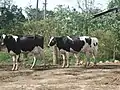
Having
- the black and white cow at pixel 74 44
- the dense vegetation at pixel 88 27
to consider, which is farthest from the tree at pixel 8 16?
the black and white cow at pixel 74 44

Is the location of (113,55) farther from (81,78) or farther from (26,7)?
(26,7)

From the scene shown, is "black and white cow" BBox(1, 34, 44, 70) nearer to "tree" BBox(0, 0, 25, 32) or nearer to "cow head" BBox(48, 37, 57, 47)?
"cow head" BBox(48, 37, 57, 47)

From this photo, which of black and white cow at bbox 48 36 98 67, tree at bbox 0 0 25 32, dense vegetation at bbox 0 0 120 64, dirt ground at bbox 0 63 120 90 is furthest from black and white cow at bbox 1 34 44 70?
tree at bbox 0 0 25 32

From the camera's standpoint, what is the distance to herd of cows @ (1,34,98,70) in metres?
17.5

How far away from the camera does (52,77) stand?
13.7 m


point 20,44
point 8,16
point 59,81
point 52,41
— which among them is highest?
point 8,16

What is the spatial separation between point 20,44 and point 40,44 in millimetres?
1124

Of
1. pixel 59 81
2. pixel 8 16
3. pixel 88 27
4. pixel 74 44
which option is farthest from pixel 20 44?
pixel 8 16

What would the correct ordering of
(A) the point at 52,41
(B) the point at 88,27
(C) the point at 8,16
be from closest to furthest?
(A) the point at 52,41, (B) the point at 88,27, (C) the point at 8,16

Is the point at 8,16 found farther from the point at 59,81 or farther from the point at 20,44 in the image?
the point at 59,81

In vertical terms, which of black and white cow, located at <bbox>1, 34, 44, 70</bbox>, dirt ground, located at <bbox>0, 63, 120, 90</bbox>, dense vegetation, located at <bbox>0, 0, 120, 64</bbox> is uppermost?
dense vegetation, located at <bbox>0, 0, 120, 64</bbox>

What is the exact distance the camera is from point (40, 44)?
18531 mm

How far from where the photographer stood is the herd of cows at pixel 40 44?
1745 centimetres

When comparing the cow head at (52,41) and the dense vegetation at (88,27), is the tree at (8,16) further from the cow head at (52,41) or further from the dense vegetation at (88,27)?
the cow head at (52,41)
